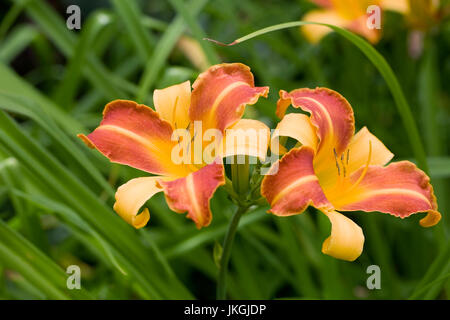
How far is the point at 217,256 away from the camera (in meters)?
0.59

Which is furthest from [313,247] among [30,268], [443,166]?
[30,268]

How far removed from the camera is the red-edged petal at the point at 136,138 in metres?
0.50

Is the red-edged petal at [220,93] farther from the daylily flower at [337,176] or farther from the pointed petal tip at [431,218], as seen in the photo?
the pointed petal tip at [431,218]

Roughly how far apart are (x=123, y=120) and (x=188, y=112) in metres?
0.06

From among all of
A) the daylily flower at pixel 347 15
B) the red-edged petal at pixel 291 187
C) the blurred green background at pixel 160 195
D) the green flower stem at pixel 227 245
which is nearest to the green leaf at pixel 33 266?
the blurred green background at pixel 160 195

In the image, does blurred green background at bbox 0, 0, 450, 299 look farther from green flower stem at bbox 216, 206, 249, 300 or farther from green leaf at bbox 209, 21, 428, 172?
green leaf at bbox 209, 21, 428, 172

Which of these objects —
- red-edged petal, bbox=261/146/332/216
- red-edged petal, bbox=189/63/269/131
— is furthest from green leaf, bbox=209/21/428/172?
red-edged petal, bbox=261/146/332/216

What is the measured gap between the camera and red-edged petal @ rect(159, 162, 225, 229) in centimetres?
42

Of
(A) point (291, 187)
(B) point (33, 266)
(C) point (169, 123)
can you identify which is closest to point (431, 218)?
(A) point (291, 187)

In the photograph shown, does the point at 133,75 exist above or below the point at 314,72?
above

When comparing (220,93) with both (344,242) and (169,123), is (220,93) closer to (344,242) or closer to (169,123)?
(169,123)

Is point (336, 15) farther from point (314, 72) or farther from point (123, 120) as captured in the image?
point (123, 120)

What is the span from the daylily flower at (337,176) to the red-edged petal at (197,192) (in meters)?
0.04
